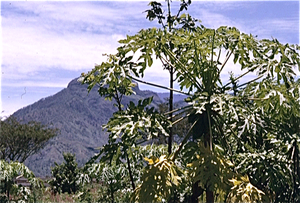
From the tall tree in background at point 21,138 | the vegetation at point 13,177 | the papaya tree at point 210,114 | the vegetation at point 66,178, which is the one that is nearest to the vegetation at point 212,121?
the papaya tree at point 210,114

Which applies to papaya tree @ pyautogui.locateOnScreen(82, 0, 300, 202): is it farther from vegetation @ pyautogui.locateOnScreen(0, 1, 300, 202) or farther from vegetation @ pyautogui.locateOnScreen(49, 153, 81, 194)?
vegetation @ pyautogui.locateOnScreen(49, 153, 81, 194)

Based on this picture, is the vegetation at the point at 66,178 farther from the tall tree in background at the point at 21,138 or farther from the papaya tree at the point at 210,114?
the tall tree in background at the point at 21,138

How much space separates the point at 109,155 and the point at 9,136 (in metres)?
27.4

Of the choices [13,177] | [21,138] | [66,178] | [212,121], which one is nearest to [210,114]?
[212,121]

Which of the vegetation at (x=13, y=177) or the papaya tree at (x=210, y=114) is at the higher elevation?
the papaya tree at (x=210, y=114)

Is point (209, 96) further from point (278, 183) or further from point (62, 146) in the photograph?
point (62, 146)

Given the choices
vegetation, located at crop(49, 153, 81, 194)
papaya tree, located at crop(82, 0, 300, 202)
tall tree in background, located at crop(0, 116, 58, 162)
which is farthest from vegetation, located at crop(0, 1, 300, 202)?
tall tree in background, located at crop(0, 116, 58, 162)

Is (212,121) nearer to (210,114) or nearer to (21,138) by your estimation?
(210,114)

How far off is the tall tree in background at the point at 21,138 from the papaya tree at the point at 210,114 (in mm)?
26393

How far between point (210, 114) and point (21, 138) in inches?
1120

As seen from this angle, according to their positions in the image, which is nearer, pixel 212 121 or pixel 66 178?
pixel 212 121

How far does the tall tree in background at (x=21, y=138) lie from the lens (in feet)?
97.4

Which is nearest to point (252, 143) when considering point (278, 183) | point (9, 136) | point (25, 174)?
point (278, 183)

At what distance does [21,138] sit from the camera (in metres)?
30.6
